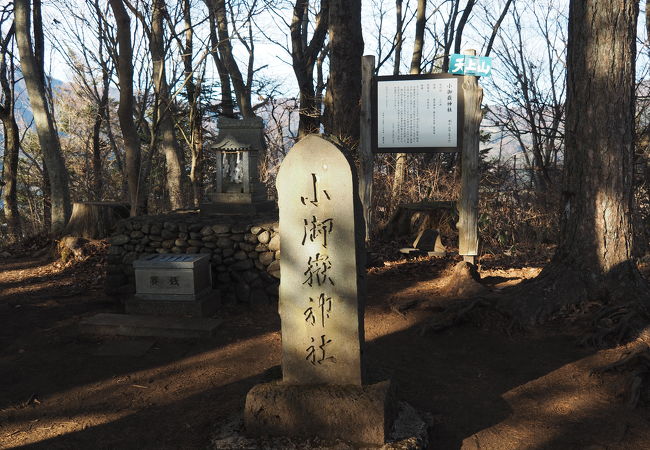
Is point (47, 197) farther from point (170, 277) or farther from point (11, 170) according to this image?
point (170, 277)

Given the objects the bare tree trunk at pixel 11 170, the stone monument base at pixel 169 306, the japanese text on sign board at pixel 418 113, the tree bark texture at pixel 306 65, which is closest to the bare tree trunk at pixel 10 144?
the bare tree trunk at pixel 11 170

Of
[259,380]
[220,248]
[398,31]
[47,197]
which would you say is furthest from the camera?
[398,31]

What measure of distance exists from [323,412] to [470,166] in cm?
478

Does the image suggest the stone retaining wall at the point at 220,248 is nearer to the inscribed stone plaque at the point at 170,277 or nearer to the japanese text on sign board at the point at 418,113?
the inscribed stone plaque at the point at 170,277

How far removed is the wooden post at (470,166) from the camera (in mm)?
6812

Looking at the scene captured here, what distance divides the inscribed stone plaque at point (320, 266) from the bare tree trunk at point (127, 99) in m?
5.96

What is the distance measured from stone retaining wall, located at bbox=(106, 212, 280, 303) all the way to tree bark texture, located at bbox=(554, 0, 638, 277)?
3437 millimetres

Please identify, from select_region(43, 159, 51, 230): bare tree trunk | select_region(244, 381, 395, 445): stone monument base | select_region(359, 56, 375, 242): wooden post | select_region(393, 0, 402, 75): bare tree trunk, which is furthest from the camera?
select_region(393, 0, 402, 75): bare tree trunk

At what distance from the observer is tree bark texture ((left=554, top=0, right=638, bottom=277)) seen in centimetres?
486

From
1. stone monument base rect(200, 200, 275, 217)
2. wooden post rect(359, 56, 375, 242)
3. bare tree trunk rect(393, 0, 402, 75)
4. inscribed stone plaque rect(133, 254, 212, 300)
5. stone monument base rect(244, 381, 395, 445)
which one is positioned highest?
bare tree trunk rect(393, 0, 402, 75)

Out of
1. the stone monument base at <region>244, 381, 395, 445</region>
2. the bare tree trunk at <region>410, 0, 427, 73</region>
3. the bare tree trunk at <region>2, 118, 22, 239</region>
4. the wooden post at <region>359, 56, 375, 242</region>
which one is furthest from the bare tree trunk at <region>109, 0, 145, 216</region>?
the bare tree trunk at <region>410, 0, 427, 73</region>

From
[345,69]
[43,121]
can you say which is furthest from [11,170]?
[345,69]

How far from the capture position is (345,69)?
9.30 m

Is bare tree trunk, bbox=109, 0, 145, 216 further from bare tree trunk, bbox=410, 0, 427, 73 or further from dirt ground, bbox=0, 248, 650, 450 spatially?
bare tree trunk, bbox=410, 0, 427, 73
